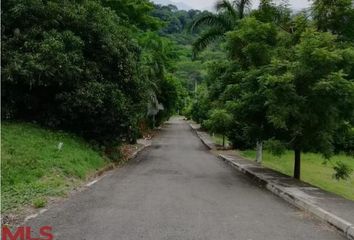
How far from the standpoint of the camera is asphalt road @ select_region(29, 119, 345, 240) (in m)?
7.72

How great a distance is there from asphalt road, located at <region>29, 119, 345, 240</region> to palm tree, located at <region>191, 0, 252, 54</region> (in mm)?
14505

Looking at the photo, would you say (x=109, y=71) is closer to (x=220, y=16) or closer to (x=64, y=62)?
(x=64, y=62)

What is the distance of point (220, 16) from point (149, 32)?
838 cm

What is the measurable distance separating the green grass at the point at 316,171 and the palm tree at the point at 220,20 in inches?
273

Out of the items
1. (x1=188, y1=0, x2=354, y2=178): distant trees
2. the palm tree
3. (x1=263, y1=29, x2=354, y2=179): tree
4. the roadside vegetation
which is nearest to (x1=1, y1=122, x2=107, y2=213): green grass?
the roadside vegetation

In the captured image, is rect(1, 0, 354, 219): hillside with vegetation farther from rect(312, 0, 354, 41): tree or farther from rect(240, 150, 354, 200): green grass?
rect(240, 150, 354, 200): green grass

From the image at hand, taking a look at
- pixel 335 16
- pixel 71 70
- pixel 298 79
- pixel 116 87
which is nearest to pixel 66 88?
pixel 71 70

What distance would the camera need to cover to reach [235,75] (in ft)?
58.5

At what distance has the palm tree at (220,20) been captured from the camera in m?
27.1

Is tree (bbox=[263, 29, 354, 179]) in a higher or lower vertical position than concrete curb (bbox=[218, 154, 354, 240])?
higher

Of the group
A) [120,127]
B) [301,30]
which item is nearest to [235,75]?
[301,30]

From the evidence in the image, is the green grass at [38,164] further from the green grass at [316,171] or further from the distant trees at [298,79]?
the green grass at [316,171]

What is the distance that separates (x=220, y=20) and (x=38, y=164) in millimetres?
17364

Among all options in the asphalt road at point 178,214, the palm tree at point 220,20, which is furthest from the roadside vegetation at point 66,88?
the palm tree at point 220,20
